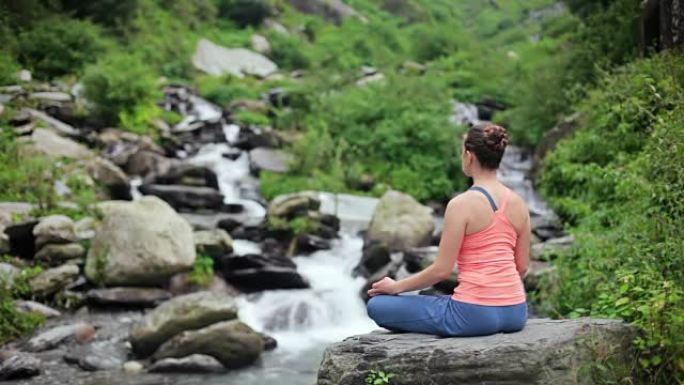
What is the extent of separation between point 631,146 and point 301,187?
414 inches

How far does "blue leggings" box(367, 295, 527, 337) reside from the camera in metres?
4.30

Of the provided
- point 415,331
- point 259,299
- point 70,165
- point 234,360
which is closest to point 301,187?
point 70,165

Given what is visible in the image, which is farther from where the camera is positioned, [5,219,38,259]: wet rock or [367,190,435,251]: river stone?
[367,190,435,251]: river stone

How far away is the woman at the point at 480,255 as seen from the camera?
4.19 m

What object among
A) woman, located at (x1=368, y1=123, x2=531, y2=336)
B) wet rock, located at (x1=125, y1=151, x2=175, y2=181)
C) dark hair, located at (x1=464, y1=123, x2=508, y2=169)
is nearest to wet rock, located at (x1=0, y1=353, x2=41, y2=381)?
woman, located at (x1=368, y1=123, x2=531, y2=336)

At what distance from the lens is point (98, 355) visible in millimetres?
9289

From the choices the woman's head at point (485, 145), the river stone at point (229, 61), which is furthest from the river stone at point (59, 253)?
the river stone at point (229, 61)

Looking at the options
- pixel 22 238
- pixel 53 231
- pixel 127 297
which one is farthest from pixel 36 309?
pixel 22 238

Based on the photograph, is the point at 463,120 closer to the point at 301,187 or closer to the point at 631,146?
the point at 301,187

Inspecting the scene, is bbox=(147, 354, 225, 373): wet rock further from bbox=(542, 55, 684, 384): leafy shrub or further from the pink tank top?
the pink tank top

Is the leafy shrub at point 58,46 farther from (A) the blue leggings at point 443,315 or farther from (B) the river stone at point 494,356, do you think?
(B) the river stone at point 494,356

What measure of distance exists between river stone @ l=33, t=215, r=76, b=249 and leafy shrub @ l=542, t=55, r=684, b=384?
27.2 ft

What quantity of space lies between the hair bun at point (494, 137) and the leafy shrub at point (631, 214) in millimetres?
1372

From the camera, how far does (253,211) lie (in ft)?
57.3
